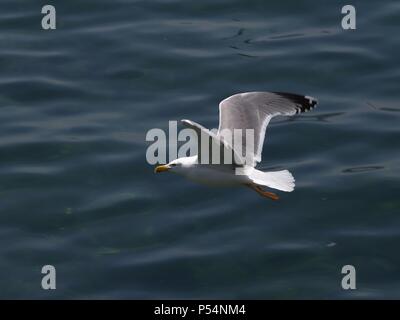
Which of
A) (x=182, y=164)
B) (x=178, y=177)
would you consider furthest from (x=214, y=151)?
(x=178, y=177)

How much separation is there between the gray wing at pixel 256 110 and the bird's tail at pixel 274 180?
0.40 metres

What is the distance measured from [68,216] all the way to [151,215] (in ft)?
3.31

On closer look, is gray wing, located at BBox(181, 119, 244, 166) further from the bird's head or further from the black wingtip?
the black wingtip

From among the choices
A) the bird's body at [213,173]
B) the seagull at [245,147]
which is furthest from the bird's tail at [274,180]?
the bird's body at [213,173]

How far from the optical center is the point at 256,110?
12.4 meters

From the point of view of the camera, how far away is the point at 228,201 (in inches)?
562

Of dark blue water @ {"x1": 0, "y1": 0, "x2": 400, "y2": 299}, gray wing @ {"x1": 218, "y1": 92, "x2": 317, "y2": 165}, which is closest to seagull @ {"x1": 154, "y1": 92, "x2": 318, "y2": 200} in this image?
gray wing @ {"x1": 218, "y1": 92, "x2": 317, "y2": 165}

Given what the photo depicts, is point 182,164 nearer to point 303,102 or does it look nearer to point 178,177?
point 303,102

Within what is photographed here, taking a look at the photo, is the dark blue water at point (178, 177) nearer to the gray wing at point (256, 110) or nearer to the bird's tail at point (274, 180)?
the gray wing at point (256, 110)

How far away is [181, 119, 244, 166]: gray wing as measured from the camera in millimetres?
10605

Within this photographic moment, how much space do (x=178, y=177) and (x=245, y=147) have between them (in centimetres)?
294

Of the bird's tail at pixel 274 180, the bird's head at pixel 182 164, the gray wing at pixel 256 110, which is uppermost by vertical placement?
the gray wing at pixel 256 110

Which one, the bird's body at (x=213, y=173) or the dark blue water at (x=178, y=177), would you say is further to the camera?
the dark blue water at (x=178, y=177)

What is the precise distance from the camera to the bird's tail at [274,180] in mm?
11117
